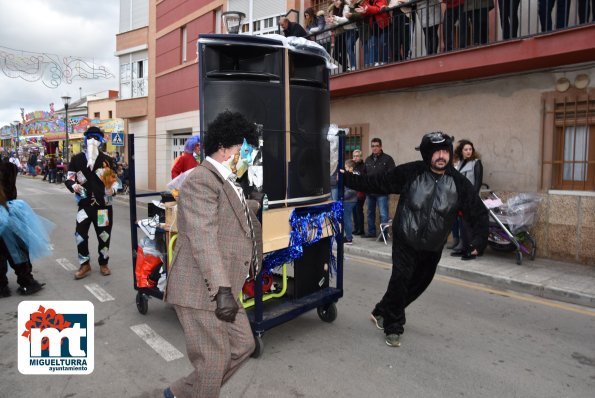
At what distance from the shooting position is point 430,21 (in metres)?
9.78

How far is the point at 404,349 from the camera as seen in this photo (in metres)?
4.29

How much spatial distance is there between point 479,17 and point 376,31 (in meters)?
2.53

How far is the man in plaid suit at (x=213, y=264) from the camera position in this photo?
2.63 m

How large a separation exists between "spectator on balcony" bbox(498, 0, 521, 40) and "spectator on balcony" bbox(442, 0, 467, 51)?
2.13 ft

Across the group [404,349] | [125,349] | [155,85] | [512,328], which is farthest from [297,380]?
[155,85]

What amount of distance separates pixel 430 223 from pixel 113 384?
9.10 ft

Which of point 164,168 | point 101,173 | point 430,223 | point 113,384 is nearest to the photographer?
point 113,384

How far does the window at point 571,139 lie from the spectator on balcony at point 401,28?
3.11 meters

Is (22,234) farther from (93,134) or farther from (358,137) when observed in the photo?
(358,137)

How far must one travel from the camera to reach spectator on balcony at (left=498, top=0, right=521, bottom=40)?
8.07m

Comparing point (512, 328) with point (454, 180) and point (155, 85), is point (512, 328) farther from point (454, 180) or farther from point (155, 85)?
point (155, 85)

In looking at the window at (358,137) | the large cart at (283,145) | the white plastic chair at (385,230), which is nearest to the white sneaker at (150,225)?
the large cart at (283,145)

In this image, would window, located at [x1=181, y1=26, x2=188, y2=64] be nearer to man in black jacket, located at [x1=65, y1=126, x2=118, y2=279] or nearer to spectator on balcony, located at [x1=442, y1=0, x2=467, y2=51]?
spectator on balcony, located at [x1=442, y1=0, x2=467, y2=51]

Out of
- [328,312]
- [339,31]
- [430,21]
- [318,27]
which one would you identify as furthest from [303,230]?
[318,27]
